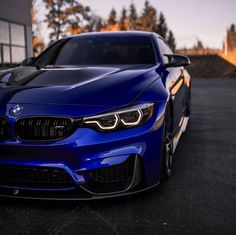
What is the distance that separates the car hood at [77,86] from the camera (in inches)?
125

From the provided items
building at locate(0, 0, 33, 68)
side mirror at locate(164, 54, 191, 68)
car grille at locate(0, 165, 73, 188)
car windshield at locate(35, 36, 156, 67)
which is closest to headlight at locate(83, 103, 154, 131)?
car grille at locate(0, 165, 73, 188)

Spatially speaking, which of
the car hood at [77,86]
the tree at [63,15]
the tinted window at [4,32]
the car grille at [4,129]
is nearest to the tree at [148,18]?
the tree at [63,15]

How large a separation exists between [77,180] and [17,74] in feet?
4.85

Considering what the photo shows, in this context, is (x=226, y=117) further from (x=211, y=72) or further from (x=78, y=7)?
(x=78, y=7)

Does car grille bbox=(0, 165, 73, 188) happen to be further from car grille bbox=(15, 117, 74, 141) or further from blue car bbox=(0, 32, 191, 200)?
car grille bbox=(15, 117, 74, 141)

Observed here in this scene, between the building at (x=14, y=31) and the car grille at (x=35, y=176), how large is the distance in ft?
62.3

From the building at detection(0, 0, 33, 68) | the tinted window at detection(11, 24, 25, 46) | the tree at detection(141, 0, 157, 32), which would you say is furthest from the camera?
the tree at detection(141, 0, 157, 32)

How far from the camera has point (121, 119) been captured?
309 cm

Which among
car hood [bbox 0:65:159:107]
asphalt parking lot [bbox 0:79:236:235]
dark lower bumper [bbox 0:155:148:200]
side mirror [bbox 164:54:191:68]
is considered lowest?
asphalt parking lot [bbox 0:79:236:235]

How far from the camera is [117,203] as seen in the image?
3.26 metres

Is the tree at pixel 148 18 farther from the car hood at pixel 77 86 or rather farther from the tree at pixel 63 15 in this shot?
the car hood at pixel 77 86

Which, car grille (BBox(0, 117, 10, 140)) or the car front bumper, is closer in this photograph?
the car front bumper

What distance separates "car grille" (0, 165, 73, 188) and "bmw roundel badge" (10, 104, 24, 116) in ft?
1.26

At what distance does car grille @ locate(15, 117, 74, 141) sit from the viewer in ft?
9.84
